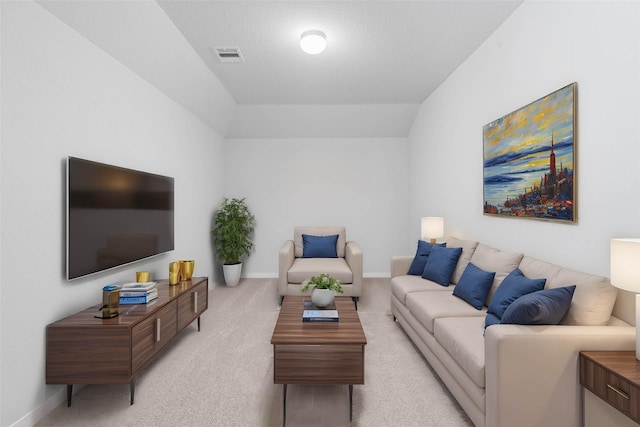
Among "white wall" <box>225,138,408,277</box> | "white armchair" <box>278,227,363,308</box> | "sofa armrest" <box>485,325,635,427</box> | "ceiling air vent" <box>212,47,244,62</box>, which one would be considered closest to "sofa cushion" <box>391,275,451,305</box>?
"white armchair" <box>278,227,363,308</box>

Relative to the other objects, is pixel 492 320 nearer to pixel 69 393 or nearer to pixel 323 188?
pixel 69 393

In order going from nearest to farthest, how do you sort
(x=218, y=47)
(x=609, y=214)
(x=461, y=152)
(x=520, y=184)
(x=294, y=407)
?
(x=609, y=214), (x=294, y=407), (x=520, y=184), (x=218, y=47), (x=461, y=152)

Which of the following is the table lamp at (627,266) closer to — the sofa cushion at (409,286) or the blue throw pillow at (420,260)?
the sofa cushion at (409,286)

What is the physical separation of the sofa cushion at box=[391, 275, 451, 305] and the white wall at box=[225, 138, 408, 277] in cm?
244

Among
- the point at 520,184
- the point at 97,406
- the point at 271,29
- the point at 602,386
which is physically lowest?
the point at 97,406

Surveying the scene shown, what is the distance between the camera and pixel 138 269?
10.5 feet

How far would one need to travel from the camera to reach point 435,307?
262 centimetres

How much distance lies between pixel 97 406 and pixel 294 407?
131 centimetres

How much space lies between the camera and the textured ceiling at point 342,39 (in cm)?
274

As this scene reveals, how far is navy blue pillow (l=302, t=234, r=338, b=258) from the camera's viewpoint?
504 cm

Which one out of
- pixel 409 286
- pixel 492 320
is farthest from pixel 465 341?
pixel 409 286

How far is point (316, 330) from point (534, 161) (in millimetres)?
2135

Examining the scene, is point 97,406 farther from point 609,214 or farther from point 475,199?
point 475,199

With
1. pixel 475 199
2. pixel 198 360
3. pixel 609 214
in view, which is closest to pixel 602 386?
pixel 609 214
